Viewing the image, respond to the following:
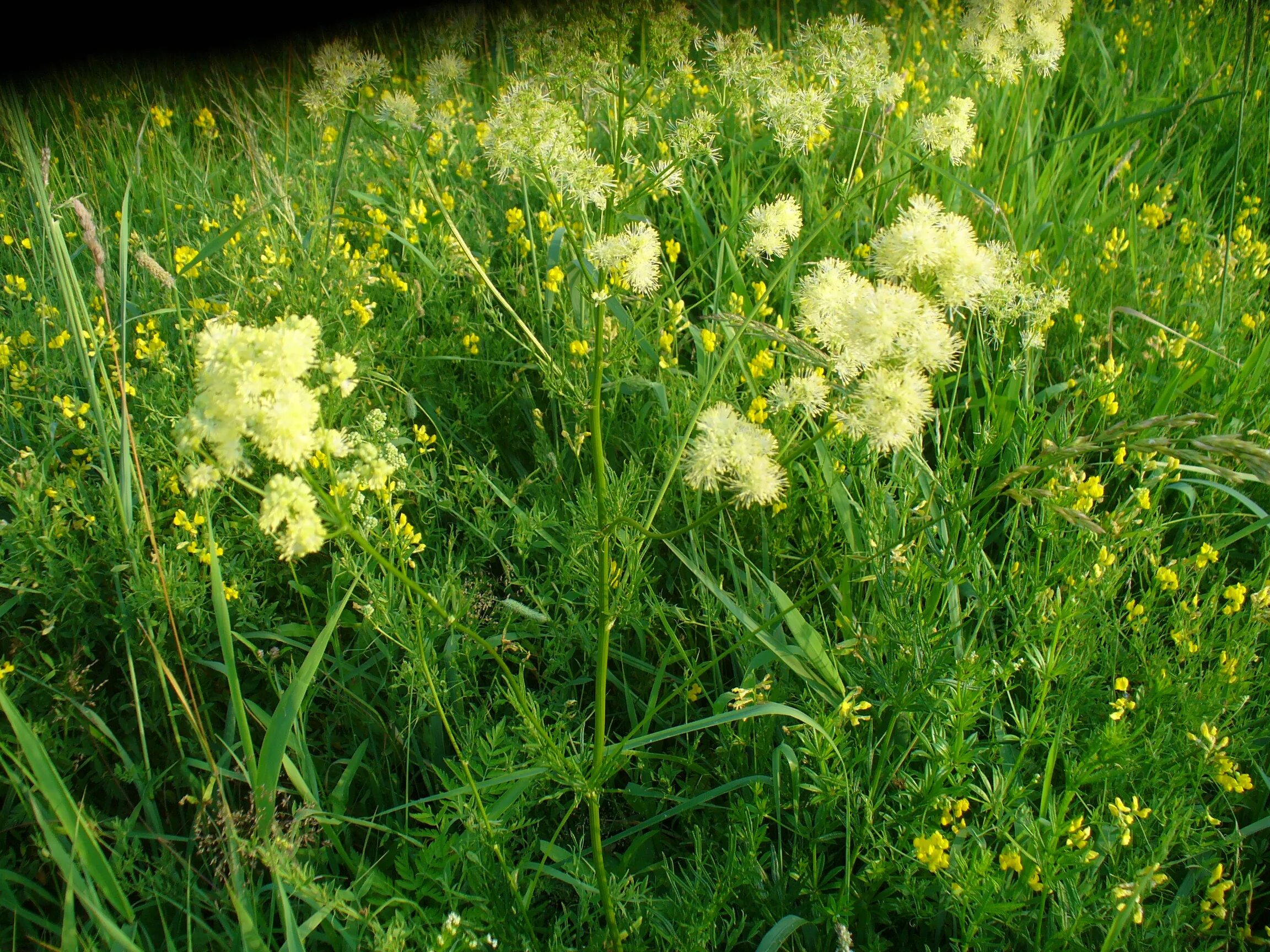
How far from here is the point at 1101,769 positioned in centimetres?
174

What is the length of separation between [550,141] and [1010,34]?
1.45m

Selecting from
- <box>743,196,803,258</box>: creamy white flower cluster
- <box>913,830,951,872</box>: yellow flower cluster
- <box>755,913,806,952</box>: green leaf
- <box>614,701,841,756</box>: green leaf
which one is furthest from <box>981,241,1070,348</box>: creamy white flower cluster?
<box>755,913,806,952</box>: green leaf

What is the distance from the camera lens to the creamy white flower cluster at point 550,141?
5.65 ft

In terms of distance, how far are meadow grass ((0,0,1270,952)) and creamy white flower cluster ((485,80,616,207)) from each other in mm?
19

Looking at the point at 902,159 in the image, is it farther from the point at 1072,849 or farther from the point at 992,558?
the point at 1072,849

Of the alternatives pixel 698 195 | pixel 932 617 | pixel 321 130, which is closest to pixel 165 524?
pixel 932 617

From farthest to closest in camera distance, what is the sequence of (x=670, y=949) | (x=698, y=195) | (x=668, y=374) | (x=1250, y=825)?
(x=698, y=195) < (x=668, y=374) < (x=1250, y=825) < (x=670, y=949)

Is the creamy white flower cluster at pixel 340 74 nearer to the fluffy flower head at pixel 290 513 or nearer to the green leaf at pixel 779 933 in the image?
the fluffy flower head at pixel 290 513

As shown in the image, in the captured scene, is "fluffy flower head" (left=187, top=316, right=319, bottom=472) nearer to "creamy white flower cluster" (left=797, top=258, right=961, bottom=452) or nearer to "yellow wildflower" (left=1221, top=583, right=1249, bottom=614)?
"creamy white flower cluster" (left=797, top=258, right=961, bottom=452)

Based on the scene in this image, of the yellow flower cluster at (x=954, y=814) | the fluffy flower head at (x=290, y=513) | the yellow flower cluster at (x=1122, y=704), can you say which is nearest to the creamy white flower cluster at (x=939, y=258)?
the yellow flower cluster at (x=1122, y=704)

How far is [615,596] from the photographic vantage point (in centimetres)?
201

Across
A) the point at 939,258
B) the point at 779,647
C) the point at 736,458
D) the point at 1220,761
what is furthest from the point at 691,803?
the point at 939,258

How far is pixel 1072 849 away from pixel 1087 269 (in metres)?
2.18

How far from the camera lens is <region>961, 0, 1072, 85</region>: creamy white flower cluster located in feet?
7.54
